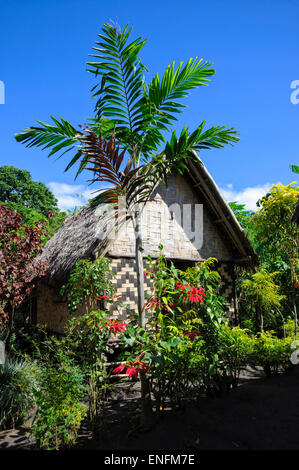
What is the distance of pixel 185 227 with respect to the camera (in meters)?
6.91

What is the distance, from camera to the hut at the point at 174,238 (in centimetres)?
591

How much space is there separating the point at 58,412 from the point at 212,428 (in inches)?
64.5

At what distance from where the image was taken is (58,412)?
315 centimetres

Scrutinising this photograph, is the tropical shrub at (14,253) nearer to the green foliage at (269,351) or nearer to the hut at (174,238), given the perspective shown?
the hut at (174,238)

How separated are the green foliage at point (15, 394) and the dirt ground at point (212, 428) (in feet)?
0.60

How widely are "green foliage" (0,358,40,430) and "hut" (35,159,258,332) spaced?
6.44 ft

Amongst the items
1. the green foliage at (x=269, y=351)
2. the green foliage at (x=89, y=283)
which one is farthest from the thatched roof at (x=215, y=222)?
the green foliage at (x=269, y=351)

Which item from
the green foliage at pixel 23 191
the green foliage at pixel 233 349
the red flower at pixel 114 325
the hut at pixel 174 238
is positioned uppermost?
the green foliage at pixel 23 191

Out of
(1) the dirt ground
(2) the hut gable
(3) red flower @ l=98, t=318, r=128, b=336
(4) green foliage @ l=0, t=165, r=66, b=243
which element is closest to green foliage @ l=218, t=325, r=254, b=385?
(1) the dirt ground

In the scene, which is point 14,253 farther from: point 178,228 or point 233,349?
point 233,349

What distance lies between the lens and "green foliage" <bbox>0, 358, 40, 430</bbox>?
4012 millimetres

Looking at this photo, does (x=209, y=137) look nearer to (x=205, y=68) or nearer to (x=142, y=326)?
(x=205, y=68)

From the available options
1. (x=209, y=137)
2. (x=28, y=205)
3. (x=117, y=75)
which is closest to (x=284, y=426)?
(x=209, y=137)

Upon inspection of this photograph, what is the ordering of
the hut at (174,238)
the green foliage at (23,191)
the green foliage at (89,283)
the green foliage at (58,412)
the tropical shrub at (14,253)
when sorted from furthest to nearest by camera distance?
1. the green foliage at (23,191)
2. the hut at (174,238)
3. the tropical shrub at (14,253)
4. the green foliage at (89,283)
5. the green foliage at (58,412)
